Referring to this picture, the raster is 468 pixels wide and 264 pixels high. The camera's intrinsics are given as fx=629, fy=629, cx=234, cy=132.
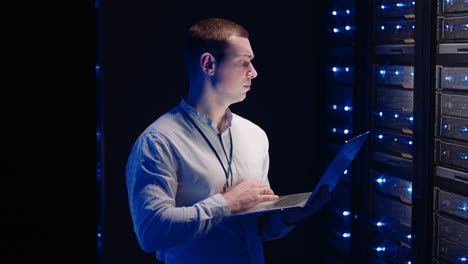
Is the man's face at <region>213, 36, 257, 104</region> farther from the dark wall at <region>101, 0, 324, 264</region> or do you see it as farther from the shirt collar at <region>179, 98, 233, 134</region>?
the dark wall at <region>101, 0, 324, 264</region>

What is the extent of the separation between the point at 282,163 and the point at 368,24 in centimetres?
82

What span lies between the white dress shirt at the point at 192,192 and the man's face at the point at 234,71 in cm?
12

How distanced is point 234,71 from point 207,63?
0.10 metres

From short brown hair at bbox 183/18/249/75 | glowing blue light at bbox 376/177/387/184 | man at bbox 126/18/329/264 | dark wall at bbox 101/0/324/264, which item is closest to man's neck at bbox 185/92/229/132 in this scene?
man at bbox 126/18/329/264

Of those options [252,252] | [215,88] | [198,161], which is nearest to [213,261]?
[252,252]

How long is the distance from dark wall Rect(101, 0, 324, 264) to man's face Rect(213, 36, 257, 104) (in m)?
0.72

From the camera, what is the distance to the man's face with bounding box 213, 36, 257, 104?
2.11 meters

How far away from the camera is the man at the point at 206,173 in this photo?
1.95 meters

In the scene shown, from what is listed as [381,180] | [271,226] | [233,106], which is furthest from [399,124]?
[271,226]

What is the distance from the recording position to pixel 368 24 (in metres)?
3.14

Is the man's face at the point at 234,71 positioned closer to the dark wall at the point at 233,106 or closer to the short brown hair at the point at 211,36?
the short brown hair at the point at 211,36

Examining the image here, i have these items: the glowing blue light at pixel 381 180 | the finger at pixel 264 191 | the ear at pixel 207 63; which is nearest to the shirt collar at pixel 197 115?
the ear at pixel 207 63

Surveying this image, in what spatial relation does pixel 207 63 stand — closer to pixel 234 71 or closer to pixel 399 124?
pixel 234 71

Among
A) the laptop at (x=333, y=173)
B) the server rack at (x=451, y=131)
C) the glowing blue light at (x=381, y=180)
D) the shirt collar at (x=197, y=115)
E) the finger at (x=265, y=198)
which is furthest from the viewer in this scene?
the glowing blue light at (x=381, y=180)
